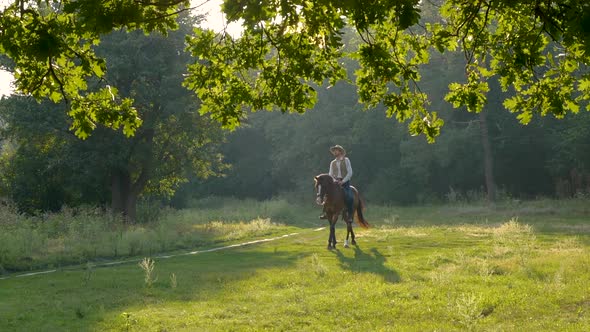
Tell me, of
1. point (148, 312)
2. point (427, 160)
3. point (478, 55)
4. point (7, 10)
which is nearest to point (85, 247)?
point (148, 312)

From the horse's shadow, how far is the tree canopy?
5.55 metres

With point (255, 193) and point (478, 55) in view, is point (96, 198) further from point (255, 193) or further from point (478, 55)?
point (255, 193)

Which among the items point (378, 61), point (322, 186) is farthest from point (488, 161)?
point (378, 61)

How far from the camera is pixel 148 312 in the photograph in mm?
12172

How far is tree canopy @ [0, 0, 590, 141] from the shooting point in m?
8.93

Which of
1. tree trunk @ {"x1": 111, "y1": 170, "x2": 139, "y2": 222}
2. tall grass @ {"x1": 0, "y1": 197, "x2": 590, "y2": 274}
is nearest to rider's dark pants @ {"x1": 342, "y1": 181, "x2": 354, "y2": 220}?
tall grass @ {"x1": 0, "y1": 197, "x2": 590, "y2": 274}

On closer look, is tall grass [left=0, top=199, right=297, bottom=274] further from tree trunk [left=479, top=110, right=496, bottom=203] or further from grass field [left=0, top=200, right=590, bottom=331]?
tree trunk [left=479, top=110, right=496, bottom=203]

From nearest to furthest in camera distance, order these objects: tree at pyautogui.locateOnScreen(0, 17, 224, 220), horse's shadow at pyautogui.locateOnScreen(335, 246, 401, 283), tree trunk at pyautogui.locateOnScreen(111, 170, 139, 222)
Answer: horse's shadow at pyautogui.locateOnScreen(335, 246, 401, 283) → tree at pyautogui.locateOnScreen(0, 17, 224, 220) → tree trunk at pyautogui.locateOnScreen(111, 170, 139, 222)

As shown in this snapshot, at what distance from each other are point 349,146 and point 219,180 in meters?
16.0

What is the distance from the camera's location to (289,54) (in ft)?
33.0

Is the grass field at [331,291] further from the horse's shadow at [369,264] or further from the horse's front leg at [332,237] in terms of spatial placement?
the horse's front leg at [332,237]

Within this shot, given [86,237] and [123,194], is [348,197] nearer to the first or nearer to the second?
[86,237]

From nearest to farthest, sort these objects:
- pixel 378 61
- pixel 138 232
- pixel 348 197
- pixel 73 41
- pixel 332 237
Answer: pixel 73 41 < pixel 378 61 < pixel 332 237 < pixel 348 197 < pixel 138 232

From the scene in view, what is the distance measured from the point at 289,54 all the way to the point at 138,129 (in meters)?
25.3
